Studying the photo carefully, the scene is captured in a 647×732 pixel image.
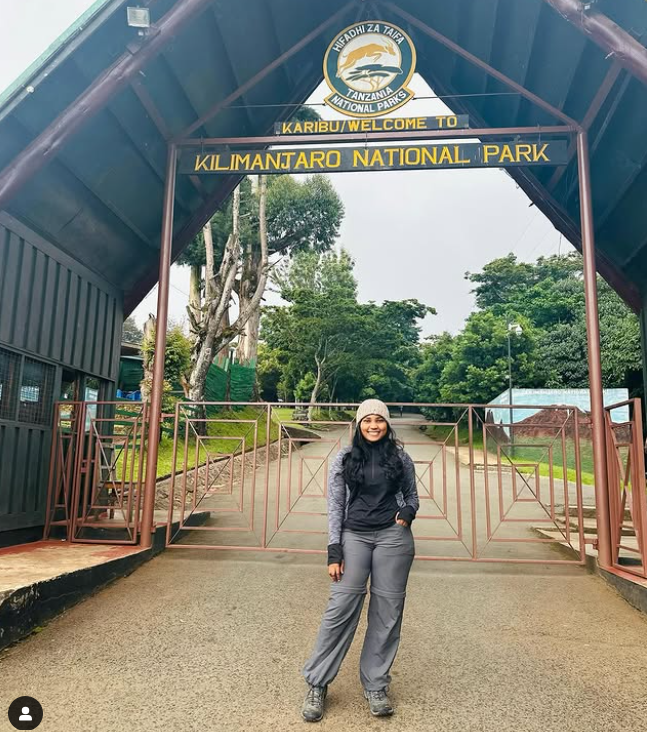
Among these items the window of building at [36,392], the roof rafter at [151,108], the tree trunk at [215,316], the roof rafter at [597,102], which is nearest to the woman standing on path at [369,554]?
the window of building at [36,392]

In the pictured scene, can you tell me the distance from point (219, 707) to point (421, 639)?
1.71 metres

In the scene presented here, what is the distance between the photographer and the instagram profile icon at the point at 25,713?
117 inches

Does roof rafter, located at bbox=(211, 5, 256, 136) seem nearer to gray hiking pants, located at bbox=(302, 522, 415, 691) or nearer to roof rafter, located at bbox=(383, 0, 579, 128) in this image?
roof rafter, located at bbox=(383, 0, 579, 128)

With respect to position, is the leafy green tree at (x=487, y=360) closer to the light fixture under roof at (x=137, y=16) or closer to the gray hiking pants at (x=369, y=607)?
the light fixture under roof at (x=137, y=16)

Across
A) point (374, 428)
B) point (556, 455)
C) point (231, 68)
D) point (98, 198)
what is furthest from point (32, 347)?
point (556, 455)

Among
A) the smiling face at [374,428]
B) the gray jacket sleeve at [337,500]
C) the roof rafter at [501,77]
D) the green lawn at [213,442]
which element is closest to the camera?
the gray jacket sleeve at [337,500]

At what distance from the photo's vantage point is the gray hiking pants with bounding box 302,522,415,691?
311 centimetres

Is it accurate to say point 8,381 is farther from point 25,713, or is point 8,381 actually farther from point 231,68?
point 231,68

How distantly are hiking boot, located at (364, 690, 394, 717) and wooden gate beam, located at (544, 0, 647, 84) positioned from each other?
532 centimetres

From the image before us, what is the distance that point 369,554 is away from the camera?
3.23 metres

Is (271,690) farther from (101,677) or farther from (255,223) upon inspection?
(255,223)

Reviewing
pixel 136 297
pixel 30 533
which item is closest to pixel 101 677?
pixel 30 533

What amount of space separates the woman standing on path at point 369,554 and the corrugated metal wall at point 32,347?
→ 167 inches

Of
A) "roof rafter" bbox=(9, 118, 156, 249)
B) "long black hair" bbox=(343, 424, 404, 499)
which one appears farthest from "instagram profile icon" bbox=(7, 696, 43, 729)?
"roof rafter" bbox=(9, 118, 156, 249)
